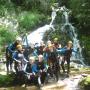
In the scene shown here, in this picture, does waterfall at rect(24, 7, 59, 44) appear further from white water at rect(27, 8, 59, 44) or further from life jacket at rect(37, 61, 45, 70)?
life jacket at rect(37, 61, 45, 70)

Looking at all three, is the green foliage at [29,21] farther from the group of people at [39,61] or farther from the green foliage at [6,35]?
the group of people at [39,61]

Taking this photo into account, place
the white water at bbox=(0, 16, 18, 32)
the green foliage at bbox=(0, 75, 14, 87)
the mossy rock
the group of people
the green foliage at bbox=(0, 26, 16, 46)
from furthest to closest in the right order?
the white water at bbox=(0, 16, 18, 32) < the green foliage at bbox=(0, 26, 16, 46) < the green foliage at bbox=(0, 75, 14, 87) < the group of people < the mossy rock

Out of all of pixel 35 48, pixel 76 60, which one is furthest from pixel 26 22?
pixel 35 48

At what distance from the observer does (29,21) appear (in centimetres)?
2564

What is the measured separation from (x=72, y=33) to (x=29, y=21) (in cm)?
330

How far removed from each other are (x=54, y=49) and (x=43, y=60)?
78 centimetres

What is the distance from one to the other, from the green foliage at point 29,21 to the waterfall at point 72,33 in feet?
5.81

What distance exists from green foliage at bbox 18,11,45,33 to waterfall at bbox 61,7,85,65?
1769 millimetres

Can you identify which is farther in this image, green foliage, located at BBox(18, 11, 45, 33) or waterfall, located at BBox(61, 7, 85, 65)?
green foliage, located at BBox(18, 11, 45, 33)

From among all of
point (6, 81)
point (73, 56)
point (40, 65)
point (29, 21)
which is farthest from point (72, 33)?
point (40, 65)

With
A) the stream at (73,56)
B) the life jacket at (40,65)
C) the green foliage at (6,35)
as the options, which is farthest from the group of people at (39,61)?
the green foliage at (6,35)

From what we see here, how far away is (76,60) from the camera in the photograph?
71.7 feet

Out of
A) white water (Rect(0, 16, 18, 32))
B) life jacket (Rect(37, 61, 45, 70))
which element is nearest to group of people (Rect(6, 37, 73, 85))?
life jacket (Rect(37, 61, 45, 70))

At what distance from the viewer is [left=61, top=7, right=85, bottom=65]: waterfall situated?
22.4 metres
